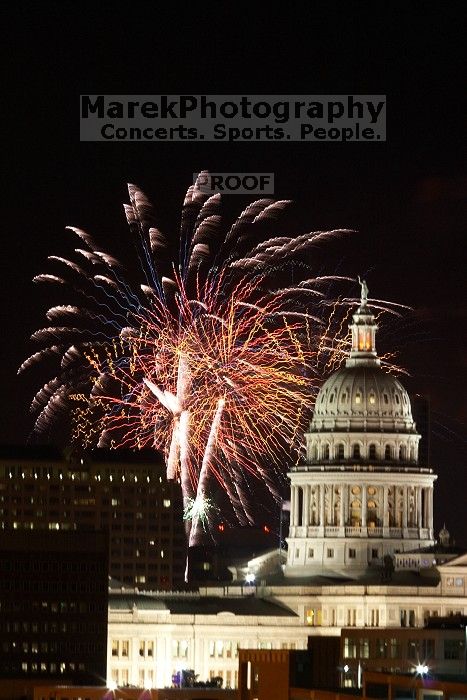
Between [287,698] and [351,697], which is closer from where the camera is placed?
[351,697]

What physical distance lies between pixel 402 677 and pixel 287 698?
15685 millimetres

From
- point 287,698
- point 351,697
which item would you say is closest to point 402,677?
point 351,697

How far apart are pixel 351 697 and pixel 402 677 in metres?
2.85

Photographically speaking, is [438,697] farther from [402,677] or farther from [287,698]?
[287,698]

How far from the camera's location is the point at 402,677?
7190 inches

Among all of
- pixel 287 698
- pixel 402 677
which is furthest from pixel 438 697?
pixel 287 698

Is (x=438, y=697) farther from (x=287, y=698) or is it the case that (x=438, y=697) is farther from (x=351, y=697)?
(x=287, y=698)

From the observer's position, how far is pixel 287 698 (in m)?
197

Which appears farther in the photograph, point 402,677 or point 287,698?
point 287,698

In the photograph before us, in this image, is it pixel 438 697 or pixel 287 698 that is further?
pixel 287 698

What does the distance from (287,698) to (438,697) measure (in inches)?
855

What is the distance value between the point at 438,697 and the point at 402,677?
20.2ft

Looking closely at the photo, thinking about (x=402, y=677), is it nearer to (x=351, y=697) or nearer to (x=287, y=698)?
(x=351, y=697)

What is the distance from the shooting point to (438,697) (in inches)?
6954
